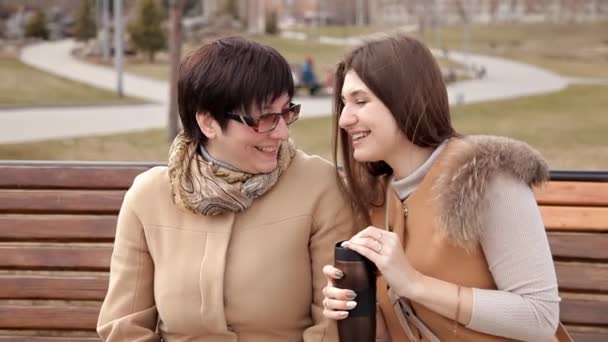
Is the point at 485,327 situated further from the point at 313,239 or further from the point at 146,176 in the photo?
the point at 146,176

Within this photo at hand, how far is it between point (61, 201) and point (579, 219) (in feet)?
6.26

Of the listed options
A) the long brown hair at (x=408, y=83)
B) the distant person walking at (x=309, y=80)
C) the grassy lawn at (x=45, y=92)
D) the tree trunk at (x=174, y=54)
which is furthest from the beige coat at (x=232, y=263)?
the distant person walking at (x=309, y=80)

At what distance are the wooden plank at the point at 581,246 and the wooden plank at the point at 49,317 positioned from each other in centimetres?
169

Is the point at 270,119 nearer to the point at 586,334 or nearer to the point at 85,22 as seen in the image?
the point at 586,334

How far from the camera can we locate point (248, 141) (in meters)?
2.29

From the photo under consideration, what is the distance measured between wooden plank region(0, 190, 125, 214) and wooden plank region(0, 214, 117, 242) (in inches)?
1.2

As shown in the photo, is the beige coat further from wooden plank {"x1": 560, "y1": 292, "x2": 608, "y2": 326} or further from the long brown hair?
wooden plank {"x1": 560, "y1": 292, "x2": 608, "y2": 326}

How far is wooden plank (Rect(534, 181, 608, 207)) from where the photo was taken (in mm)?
2988

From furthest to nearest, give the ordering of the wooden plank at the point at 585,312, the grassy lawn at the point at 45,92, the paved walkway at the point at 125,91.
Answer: the grassy lawn at the point at 45,92, the paved walkway at the point at 125,91, the wooden plank at the point at 585,312

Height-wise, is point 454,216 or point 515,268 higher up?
point 454,216

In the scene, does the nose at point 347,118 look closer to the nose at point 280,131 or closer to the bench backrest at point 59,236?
the nose at point 280,131

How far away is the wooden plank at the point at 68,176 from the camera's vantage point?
3186mm

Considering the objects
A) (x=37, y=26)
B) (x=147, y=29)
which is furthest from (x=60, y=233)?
(x=37, y=26)

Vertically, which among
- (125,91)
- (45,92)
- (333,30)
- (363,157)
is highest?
(363,157)
